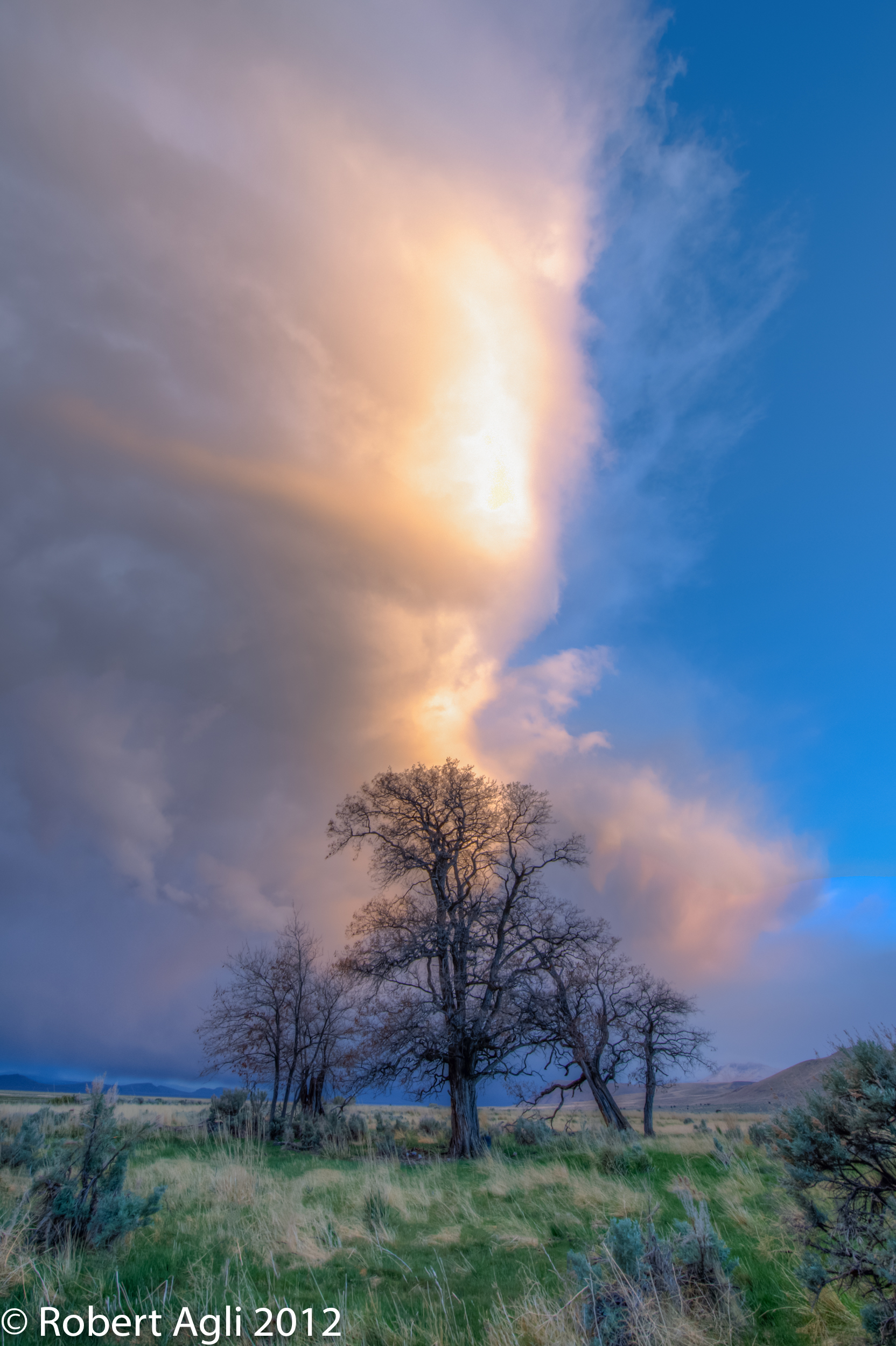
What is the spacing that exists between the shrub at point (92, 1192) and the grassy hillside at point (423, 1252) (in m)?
0.28

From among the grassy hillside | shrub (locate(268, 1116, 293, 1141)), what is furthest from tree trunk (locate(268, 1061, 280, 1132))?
the grassy hillside

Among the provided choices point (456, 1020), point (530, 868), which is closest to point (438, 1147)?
point (456, 1020)

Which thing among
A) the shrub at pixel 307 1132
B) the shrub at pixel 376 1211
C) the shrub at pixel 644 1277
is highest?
the shrub at pixel 644 1277

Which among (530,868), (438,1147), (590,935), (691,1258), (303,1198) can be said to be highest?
(530,868)

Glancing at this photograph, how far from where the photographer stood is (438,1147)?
19.5 meters

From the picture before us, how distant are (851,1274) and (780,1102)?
1.71m

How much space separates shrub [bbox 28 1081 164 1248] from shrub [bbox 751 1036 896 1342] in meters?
6.91

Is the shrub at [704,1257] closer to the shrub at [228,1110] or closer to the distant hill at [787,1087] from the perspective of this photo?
the distant hill at [787,1087]

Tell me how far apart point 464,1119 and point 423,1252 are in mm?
12384

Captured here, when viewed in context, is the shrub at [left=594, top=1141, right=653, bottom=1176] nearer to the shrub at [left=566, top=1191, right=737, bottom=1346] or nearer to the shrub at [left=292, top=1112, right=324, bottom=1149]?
the shrub at [left=566, top=1191, right=737, bottom=1346]

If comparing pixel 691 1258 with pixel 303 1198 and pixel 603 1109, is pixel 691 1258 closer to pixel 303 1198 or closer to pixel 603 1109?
pixel 303 1198

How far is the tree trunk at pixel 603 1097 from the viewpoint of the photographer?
2109cm

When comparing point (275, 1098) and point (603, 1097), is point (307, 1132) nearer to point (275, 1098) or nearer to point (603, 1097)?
point (275, 1098)

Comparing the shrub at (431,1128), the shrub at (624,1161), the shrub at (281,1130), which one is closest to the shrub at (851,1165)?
the shrub at (624,1161)
